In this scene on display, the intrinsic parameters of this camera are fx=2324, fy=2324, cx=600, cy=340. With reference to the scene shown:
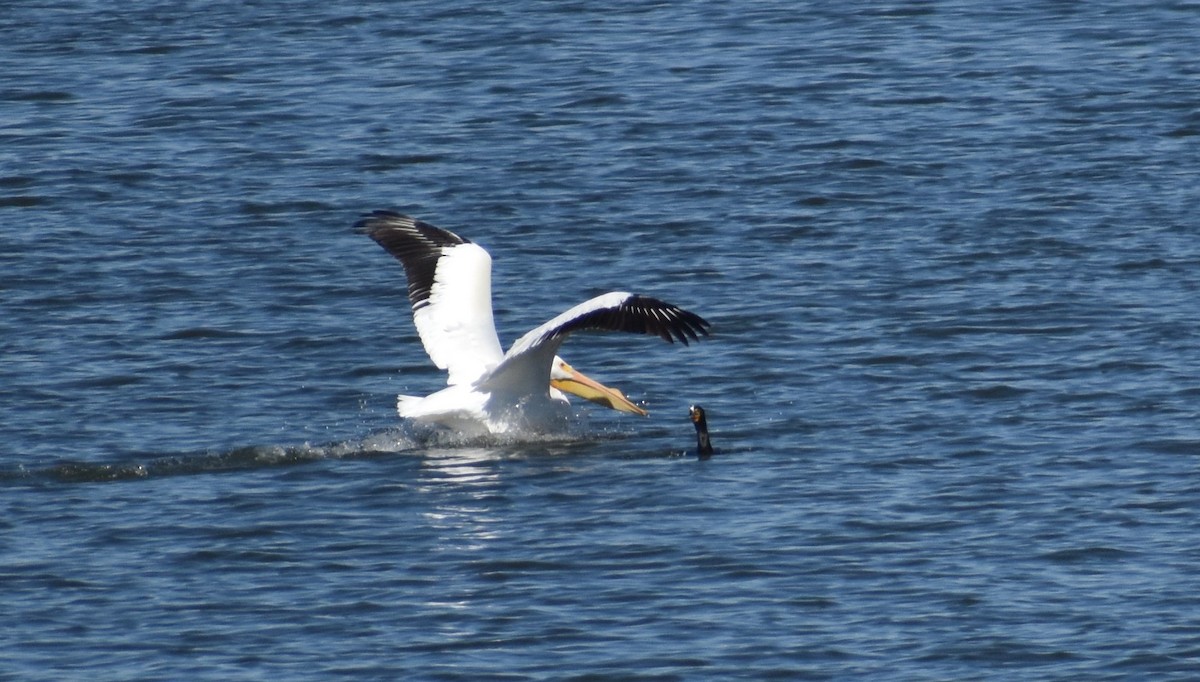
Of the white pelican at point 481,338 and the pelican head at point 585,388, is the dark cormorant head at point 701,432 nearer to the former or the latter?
the white pelican at point 481,338

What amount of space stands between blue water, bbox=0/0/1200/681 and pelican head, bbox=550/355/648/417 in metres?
0.17

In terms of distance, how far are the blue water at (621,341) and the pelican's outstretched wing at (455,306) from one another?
1.44 feet

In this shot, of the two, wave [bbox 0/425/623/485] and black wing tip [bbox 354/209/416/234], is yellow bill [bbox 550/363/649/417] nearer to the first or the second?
wave [bbox 0/425/623/485]

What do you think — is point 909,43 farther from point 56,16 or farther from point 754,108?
point 56,16

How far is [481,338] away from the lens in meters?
11.5

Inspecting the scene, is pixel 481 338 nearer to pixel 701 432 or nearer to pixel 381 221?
pixel 381 221

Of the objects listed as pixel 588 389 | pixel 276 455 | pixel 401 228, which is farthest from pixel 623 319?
pixel 401 228

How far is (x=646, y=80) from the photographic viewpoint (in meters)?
19.1

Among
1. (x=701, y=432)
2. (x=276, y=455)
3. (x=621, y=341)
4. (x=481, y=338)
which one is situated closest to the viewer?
(x=701, y=432)

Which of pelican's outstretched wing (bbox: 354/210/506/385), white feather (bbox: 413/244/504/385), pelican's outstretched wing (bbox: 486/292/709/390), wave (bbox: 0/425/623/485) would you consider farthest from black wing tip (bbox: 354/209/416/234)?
pelican's outstretched wing (bbox: 486/292/709/390)

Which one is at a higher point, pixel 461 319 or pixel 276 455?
pixel 461 319

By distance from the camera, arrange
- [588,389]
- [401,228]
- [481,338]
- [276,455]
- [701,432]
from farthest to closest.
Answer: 1. [401,228]
2. [588,389]
3. [481,338]
4. [276,455]
5. [701,432]

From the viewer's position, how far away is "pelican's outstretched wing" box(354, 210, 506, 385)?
11445 mm

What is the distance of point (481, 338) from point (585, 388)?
1.94ft
